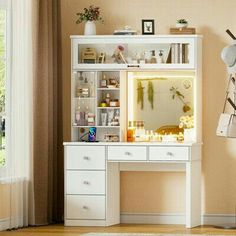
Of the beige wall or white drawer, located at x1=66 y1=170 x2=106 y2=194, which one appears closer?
white drawer, located at x1=66 y1=170 x2=106 y2=194

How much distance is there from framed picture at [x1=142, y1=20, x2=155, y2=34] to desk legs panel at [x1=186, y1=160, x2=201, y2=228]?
4.74 feet

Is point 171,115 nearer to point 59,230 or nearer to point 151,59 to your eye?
point 151,59

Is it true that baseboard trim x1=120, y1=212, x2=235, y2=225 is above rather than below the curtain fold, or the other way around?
below

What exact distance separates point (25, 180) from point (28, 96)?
2.78 ft

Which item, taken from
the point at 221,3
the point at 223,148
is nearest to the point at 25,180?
the point at 223,148

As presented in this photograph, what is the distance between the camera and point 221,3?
9.05 m

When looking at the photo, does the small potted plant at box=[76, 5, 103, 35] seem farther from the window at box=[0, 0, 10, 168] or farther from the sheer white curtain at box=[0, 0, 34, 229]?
the window at box=[0, 0, 10, 168]

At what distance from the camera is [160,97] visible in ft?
29.8

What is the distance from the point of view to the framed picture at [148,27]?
9.03m

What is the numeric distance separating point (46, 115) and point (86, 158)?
599 mm

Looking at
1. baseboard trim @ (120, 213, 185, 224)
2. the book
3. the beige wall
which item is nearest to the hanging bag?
the beige wall

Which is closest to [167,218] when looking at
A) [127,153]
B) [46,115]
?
[127,153]

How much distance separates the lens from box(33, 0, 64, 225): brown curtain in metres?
8.78

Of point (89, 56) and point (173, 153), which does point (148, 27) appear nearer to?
point (89, 56)
